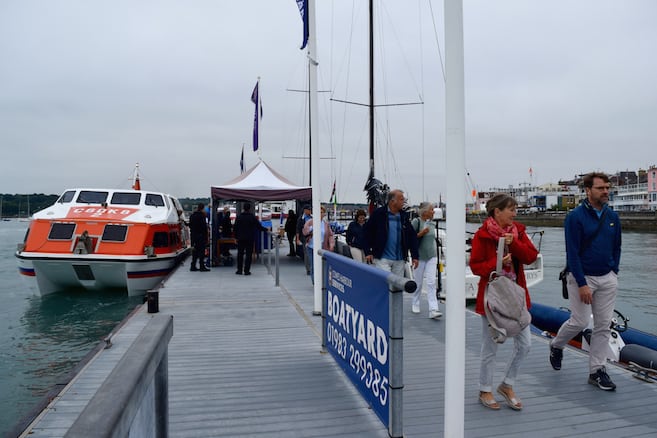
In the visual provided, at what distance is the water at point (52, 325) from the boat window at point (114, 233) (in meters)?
1.76

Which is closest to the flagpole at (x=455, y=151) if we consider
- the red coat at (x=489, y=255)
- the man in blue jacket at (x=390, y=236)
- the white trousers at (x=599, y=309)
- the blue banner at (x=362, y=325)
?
the blue banner at (x=362, y=325)

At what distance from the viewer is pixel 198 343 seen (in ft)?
20.3

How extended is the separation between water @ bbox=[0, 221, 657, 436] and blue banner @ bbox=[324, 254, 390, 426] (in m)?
3.75

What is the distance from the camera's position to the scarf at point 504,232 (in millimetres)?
3967

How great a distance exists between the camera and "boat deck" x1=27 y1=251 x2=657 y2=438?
3.68 m

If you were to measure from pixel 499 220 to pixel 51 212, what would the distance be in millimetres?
13315

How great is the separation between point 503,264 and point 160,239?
40.0 ft

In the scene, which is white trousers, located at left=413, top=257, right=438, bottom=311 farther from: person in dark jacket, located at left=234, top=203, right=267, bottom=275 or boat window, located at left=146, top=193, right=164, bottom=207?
boat window, located at left=146, top=193, right=164, bottom=207

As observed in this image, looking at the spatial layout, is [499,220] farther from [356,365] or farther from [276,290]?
[276,290]

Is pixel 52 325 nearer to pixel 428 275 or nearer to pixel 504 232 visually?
pixel 428 275

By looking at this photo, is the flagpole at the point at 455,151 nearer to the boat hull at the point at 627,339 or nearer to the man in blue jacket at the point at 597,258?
the man in blue jacket at the point at 597,258

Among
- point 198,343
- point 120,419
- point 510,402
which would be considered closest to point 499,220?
point 510,402

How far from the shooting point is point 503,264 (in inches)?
156

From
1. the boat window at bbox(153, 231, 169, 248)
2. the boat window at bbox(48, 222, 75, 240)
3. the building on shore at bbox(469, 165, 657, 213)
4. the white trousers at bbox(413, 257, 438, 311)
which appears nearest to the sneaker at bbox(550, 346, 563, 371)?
the white trousers at bbox(413, 257, 438, 311)
